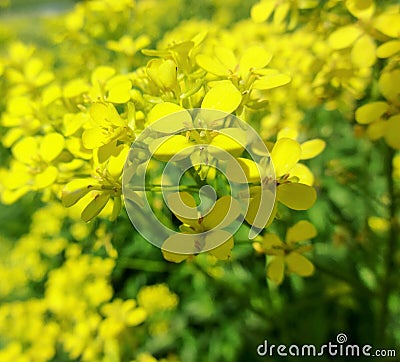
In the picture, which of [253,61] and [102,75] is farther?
[102,75]

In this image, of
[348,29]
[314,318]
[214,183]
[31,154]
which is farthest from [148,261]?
[348,29]

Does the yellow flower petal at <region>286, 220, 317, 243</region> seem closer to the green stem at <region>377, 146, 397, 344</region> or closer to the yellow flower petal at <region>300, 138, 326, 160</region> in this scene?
the yellow flower petal at <region>300, 138, 326, 160</region>

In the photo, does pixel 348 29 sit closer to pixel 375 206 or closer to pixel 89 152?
→ pixel 89 152

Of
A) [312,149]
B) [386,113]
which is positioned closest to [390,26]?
[386,113]
